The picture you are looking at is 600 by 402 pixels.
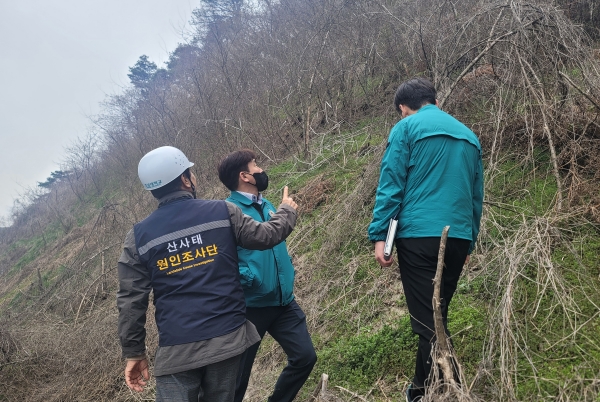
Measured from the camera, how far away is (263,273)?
8.93ft

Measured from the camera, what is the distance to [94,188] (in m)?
20.3

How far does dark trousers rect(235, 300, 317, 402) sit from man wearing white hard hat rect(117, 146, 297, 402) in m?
0.44

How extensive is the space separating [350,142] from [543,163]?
13.3ft

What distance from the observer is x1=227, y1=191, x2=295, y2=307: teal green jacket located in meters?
2.68

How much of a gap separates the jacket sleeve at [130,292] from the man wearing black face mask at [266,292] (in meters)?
0.60

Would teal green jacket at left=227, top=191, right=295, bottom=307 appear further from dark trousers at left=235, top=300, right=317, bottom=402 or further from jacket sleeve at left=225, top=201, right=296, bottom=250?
jacket sleeve at left=225, top=201, right=296, bottom=250

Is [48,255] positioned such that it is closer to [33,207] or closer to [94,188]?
[94,188]

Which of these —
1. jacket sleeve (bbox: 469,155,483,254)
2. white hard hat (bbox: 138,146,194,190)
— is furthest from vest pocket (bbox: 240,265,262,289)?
jacket sleeve (bbox: 469,155,483,254)

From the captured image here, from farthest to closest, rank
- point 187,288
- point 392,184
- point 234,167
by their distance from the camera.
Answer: point 234,167 < point 392,184 < point 187,288

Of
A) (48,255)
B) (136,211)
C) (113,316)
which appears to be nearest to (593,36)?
(113,316)

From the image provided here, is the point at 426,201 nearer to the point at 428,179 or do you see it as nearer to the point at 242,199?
the point at 428,179

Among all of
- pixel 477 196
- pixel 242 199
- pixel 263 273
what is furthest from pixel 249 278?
pixel 477 196

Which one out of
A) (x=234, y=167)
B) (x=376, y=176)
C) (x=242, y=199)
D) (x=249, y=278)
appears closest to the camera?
(x=249, y=278)

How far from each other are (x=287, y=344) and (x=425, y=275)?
1080 mm
